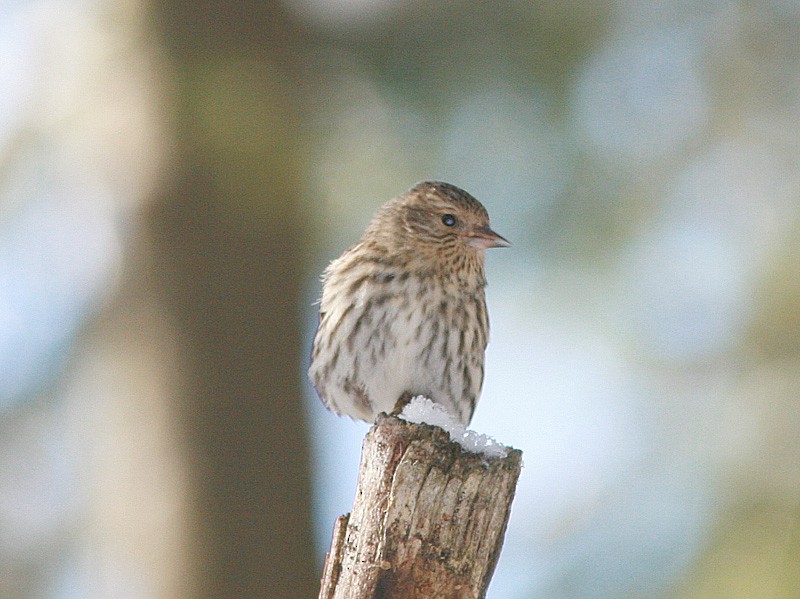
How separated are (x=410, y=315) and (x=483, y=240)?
55cm

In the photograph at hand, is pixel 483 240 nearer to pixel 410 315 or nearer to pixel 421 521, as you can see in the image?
pixel 410 315

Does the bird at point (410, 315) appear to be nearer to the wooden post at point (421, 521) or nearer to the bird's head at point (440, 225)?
the bird's head at point (440, 225)

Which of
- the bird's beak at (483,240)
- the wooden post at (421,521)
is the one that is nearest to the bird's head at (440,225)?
the bird's beak at (483,240)

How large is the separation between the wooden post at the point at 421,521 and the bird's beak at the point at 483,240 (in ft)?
7.81

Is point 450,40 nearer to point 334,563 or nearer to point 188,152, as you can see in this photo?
point 188,152

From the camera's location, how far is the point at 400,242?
5.60 meters

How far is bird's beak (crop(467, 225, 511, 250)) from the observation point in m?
5.58

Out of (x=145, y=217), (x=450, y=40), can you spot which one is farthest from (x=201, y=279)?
(x=450, y=40)

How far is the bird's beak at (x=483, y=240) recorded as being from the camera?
220 inches

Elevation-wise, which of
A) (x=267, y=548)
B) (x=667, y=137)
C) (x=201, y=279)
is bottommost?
(x=267, y=548)

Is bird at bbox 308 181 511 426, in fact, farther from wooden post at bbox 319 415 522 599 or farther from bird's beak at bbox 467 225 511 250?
wooden post at bbox 319 415 522 599

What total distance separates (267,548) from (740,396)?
2.58 meters

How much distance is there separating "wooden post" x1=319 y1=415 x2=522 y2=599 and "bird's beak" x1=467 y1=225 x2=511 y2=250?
93.7 inches

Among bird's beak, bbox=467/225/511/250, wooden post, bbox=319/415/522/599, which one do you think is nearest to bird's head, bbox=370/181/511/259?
bird's beak, bbox=467/225/511/250
